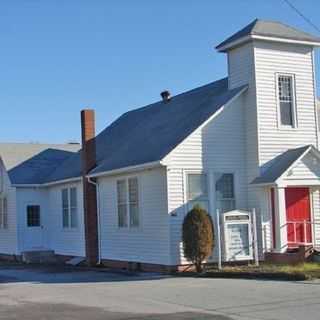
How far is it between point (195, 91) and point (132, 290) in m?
12.5

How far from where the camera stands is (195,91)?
28.2 m

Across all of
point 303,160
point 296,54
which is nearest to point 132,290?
point 303,160

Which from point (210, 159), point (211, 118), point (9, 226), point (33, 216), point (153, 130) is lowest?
point (9, 226)

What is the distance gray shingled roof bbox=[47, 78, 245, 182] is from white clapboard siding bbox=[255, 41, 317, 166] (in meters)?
0.96

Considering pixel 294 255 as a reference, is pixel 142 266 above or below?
below

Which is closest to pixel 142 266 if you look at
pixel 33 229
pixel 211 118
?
pixel 211 118

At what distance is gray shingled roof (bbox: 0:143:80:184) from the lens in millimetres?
34062

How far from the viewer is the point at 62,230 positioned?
31.6m

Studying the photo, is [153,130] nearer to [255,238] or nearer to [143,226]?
[143,226]

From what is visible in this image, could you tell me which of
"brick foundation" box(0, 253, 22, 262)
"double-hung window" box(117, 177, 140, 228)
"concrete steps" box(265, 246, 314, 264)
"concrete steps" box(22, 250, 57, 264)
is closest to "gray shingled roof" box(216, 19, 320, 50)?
"double-hung window" box(117, 177, 140, 228)

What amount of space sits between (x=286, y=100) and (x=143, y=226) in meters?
6.68

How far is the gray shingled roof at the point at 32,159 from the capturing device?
3406 centimetres

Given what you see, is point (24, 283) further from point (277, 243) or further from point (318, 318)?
point (318, 318)

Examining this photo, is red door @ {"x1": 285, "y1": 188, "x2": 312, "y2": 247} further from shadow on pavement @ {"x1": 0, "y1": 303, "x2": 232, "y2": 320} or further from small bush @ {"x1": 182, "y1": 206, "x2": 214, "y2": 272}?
shadow on pavement @ {"x1": 0, "y1": 303, "x2": 232, "y2": 320}
